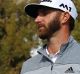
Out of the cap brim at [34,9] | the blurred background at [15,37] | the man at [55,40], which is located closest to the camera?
the man at [55,40]

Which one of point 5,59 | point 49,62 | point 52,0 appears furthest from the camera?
point 5,59

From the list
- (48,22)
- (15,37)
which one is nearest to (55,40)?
(48,22)

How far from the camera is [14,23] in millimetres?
9359

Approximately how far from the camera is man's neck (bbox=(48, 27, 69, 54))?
3227 mm

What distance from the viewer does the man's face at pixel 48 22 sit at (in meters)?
3.23

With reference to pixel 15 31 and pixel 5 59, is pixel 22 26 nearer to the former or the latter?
pixel 15 31

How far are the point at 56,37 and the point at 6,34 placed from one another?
20.4ft

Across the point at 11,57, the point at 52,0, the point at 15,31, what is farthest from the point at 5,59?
the point at 52,0

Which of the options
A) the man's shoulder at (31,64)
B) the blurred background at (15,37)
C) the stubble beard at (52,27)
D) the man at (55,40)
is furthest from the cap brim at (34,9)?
the blurred background at (15,37)

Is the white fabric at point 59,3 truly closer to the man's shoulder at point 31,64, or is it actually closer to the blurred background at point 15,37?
the man's shoulder at point 31,64

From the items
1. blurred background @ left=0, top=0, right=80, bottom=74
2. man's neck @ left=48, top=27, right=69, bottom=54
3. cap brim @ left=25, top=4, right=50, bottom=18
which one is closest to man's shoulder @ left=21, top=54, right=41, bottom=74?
man's neck @ left=48, top=27, right=69, bottom=54

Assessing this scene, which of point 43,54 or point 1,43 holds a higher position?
point 43,54

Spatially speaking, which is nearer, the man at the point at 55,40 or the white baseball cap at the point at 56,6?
the man at the point at 55,40

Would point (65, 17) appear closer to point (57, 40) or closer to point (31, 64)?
point (57, 40)
